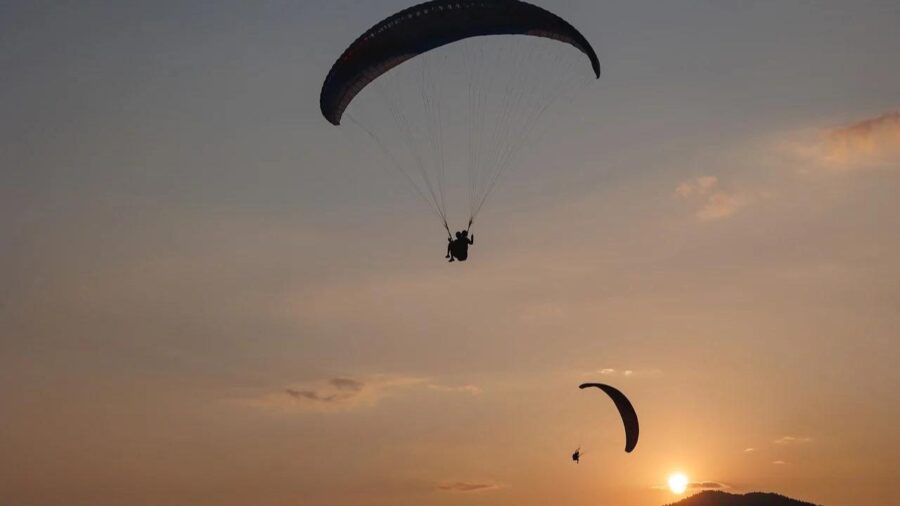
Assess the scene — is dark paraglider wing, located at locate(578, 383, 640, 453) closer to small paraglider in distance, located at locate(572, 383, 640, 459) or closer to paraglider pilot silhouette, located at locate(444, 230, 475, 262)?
small paraglider in distance, located at locate(572, 383, 640, 459)

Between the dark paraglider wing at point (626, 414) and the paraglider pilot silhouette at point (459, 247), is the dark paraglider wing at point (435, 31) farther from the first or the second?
the dark paraglider wing at point (626, 414)

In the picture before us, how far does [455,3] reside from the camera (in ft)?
129

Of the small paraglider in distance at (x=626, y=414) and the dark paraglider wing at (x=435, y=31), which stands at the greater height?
the dark paraglider wing at (x=435, y=31)

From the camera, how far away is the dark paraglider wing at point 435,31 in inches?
1564

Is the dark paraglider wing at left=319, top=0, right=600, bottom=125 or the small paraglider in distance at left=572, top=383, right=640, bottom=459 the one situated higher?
the dark paraglider wing at left=319, top=0, right=600, bottom=125

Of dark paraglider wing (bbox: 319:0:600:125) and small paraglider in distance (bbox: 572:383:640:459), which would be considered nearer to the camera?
dark paraglider wing (bbox: 319:0:600:125)

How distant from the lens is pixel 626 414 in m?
61.3

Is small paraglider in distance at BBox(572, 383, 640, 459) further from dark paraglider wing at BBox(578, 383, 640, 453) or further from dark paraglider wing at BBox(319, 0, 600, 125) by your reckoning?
dark paraglider wing at BBox(319, 0, 600, 125)

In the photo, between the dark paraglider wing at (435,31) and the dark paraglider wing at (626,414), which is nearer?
the dark paraglider wing at (435,31)

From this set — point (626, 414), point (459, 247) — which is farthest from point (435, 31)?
point (626, 414)

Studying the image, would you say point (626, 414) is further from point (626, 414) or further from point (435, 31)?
point (435, 31)

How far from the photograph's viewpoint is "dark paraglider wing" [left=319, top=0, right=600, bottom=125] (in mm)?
39719

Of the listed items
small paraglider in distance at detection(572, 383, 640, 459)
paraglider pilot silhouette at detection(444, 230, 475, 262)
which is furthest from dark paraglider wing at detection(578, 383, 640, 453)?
paraglider pilot silhouette at detection(444, 230, 475, 262)

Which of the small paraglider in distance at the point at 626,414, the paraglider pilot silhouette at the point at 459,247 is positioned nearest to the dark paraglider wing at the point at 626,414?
the small paraglider in distance at the point at 626,414
